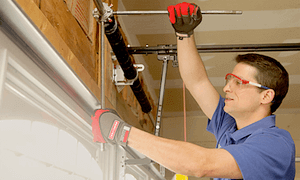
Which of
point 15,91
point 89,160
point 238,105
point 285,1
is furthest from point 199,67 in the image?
point 285,1

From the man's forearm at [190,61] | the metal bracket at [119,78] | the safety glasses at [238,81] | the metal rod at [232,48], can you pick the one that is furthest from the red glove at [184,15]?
the metal bracket at [119,78]

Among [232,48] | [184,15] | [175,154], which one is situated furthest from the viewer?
[232,48]

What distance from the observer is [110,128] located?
1313mm

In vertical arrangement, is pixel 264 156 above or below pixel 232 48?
below

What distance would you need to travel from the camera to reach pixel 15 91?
1.15 m

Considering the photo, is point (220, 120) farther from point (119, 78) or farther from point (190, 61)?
point (119, 78)

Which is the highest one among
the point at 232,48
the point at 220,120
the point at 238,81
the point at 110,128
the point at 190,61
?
the point at 232,48

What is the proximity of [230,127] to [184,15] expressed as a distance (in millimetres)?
707

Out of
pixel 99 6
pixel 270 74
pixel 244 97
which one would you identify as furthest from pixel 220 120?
pixel 99 6

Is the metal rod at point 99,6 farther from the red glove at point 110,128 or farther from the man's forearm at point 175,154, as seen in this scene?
the man's forearm at point 175,154

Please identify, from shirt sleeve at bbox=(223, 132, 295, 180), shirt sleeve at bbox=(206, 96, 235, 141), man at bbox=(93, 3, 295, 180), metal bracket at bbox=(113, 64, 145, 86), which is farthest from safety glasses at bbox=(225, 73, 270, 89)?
metal bracket at bbox=(113, 64, 145, 86)

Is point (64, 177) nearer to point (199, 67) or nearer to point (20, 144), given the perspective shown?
point (20, 144)

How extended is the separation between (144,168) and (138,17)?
4.83 feet

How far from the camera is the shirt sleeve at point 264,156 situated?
49.3 inches
